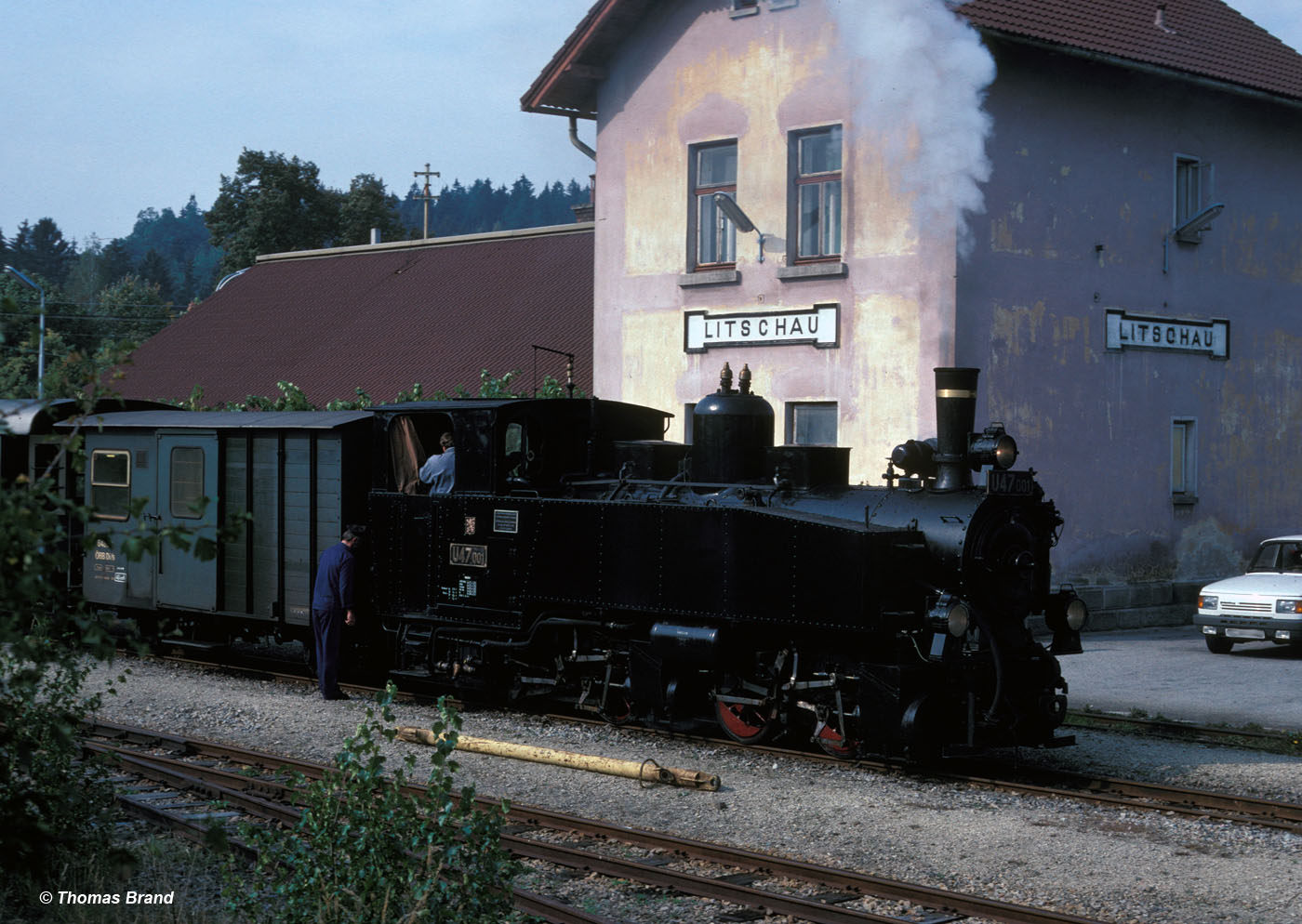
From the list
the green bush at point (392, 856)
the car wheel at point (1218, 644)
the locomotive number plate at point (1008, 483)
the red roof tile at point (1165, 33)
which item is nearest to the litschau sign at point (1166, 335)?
the red roof tile at point (1165, 33)

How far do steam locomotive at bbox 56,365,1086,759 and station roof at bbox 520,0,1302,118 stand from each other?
8.10m

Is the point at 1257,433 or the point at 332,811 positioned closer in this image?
the point at 332,811

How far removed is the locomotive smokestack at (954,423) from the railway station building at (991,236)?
6864 mm

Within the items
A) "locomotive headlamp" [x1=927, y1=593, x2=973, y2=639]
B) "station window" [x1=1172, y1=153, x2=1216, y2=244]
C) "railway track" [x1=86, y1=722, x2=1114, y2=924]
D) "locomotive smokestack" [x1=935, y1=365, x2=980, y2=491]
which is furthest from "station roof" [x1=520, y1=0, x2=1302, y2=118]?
"railway track" [x1=86, y1=722, x2=1114, y2=924]

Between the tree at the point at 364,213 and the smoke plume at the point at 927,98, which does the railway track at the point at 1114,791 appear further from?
the tree at the point at 364,213

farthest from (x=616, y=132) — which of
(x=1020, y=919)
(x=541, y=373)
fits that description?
(x=1020, y=919)

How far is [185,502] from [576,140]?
9175 mm

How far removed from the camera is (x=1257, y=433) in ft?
69.2

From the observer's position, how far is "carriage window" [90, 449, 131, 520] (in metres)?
15.0

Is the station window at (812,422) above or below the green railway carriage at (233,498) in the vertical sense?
above

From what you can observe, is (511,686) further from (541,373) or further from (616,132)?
(541,373)

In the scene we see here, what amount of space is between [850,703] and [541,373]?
1439 centimetres

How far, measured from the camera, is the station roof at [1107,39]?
57.5 ft

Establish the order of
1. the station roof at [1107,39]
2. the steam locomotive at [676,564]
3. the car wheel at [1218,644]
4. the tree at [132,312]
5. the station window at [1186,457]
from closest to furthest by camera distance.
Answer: the steam locomotive at [676,564]
the car wheel at [1218,644]
the station roof at [1107,39]
the station window at [1186,457]
the tree at [132,312]
